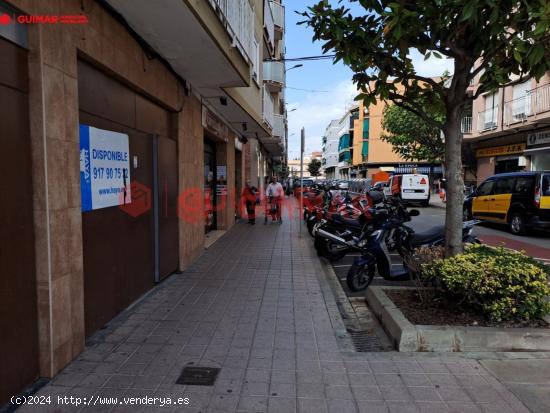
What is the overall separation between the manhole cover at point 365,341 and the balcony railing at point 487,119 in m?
20.4

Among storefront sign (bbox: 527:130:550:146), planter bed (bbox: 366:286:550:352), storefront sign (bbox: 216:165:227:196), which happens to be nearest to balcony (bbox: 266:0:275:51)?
storefront sign (bbox: 216:165:227:196)

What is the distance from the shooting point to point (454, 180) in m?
4.45

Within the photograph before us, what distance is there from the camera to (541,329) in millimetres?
3836

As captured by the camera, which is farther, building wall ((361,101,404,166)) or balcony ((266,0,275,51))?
building wall ((361,101,404,166))

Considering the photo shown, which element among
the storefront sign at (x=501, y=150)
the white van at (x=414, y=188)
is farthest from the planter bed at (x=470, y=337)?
the white van at (x=414, y=188)

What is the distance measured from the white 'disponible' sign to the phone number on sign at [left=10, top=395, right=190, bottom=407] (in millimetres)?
1628

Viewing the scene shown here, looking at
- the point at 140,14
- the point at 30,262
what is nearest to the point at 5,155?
the point at 30,262

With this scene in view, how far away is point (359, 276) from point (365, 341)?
1.83 m

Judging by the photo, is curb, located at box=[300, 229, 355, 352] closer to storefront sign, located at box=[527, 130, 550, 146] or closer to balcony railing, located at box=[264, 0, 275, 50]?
balcony railing, located at box=[264, 0, 275, 50]

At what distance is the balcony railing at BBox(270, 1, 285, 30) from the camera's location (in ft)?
64.6

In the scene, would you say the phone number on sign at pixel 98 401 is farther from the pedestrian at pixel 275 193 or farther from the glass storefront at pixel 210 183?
the pedestrian at pixel 275 193

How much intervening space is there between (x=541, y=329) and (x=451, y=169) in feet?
5.89

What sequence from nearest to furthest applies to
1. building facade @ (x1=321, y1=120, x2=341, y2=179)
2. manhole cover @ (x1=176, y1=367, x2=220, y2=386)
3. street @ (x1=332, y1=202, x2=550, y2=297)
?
1. manhole cover @ (x1=176, y1=367, x2=220, y2=386)
2. street @ (x1=332, y1=202, x2=550, y2=297)
3. building facade @ (x1=321, y1=120, x2=341, y2=179)

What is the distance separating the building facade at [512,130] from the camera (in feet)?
56.9
